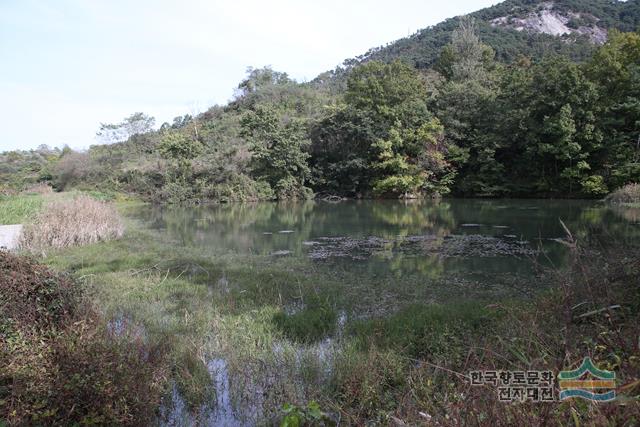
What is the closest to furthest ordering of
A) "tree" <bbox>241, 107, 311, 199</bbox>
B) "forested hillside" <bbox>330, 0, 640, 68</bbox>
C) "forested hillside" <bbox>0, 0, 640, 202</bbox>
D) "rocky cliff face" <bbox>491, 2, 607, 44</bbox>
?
"forested hillside" <bbox>0, 0, 640, 202</bbox>, "tree" <bbox>241, 107, 311, 199</bbox>, "forested hillside" <bbox>330, 0, 640, 68</bbox>, "rocky cliff face" <bbox>491, 2, 607, 44</bbox>

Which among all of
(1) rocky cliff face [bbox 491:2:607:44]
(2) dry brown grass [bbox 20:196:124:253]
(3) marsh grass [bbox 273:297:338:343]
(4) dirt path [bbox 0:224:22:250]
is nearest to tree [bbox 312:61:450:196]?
(2) dry brown grass [bbox 20:196:124:253]

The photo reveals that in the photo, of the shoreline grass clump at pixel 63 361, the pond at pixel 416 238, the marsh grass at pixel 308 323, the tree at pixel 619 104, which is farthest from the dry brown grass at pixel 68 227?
the tree at pixel 619 104

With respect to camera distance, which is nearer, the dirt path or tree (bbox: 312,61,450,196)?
the dirt path

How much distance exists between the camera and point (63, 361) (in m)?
4.04

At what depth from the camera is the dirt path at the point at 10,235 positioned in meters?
12.0

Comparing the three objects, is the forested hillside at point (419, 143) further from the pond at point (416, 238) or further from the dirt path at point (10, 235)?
the dirt path at point (10, 235)

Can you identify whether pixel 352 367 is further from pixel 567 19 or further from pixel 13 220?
pixel 567 19

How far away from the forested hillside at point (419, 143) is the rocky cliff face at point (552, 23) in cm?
4176

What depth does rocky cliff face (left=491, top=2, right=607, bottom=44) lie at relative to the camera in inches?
3113

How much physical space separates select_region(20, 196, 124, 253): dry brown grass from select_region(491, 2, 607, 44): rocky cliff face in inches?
3312

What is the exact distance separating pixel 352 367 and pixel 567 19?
9964 cm

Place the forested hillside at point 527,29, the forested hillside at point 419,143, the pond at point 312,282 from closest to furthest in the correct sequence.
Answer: the pond at point 312,282
the forested hillside at point 419,143
the forested hillside at point 527,29

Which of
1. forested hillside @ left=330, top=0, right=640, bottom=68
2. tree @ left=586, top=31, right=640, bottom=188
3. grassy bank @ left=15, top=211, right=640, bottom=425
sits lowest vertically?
grassy bank @ left=15, top=211, right=640, bottom=425

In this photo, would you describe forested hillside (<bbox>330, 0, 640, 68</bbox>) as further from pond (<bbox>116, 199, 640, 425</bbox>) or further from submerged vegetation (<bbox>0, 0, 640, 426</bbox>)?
pond (<bbox>116, 199, 640, 425</bbox>)
